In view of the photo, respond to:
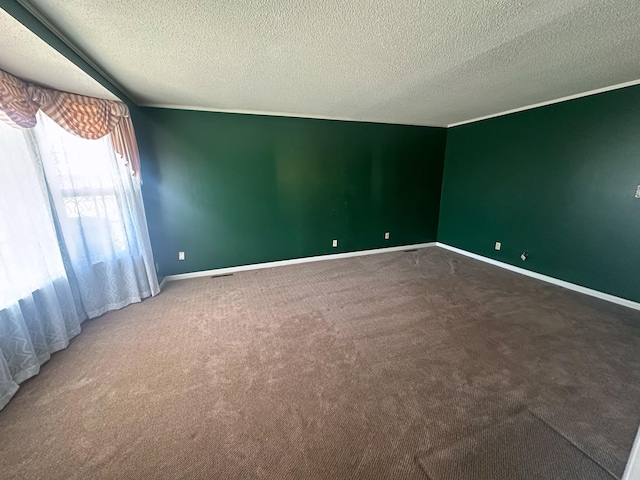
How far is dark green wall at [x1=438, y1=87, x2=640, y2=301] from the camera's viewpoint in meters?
2.49

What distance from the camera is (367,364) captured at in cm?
178

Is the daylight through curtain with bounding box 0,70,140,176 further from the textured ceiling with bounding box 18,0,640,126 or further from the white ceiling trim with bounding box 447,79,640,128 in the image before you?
the white ceiling trim with bounding box 447,79,640,128

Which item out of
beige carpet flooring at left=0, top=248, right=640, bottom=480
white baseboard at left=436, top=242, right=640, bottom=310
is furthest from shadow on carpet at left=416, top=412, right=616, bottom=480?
white baseboard at left=436, top=242, right=640, bottom=310

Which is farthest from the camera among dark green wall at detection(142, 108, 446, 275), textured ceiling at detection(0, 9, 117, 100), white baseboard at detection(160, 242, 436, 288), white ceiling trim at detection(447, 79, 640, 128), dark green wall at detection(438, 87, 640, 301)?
white baseboard at detection(160, 242, 436, 288)

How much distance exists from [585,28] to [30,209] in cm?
Result: 388

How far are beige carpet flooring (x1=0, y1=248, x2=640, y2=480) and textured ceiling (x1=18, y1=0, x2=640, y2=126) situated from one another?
220cm

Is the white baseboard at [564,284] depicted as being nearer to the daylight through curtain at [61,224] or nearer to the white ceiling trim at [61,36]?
the daylight through curtain at [61,224]

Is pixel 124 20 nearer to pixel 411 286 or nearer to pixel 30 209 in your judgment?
pixel 30 209

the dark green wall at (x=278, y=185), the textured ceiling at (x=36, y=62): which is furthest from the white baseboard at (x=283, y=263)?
the textured ceiling at (x=36, y=62)

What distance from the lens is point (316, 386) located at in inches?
62.3

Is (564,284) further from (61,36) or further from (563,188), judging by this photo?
(61,36)

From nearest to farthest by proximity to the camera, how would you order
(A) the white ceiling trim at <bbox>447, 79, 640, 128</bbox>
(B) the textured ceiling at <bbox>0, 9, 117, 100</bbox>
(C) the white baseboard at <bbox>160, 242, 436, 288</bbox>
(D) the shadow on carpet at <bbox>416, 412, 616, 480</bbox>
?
(D) the shadow on carpet at <bbox>416, 412, 616, 480</bbox> < (B) the textured ceiling at <bbox>0, 9, 117, 100</bbox> < (A) the white ceiling trim at <bbox>447, 79, 640, 128</bbox> < (C) the white baseboard at <bbox>160, 242, 436, 288</bbox>

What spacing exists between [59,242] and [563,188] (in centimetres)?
534

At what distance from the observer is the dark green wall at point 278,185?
3092 millimetres
